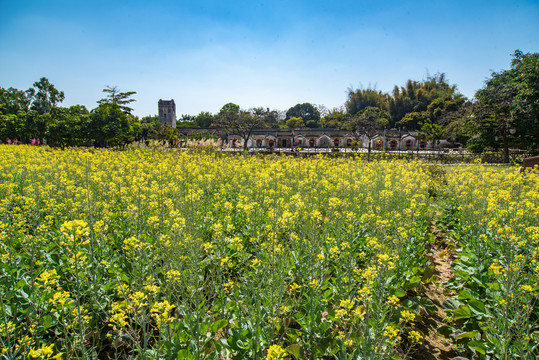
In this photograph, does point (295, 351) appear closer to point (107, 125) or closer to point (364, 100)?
point (107, 125)

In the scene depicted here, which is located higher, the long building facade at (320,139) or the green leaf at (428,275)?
the long building facade at (320,139)

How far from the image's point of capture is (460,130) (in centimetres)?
A: 2973

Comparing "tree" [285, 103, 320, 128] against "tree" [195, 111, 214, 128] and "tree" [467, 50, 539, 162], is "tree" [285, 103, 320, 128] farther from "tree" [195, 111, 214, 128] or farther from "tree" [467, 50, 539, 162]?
"tree" [467, 50, 539, 162]

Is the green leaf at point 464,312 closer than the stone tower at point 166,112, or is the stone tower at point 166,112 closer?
the green leaf at point 464,312

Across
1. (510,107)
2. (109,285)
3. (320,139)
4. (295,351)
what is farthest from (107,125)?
(320,139)

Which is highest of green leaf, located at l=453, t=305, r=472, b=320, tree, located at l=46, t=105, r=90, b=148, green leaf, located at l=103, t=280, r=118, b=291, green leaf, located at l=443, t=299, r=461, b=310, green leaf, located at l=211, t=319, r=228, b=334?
tree, located at l=46, t=105, r=90, b=148

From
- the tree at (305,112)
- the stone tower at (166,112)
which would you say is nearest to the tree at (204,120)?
the stone tower at (166,112)

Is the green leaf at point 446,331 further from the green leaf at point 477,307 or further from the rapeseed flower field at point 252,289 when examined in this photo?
the green leaf at point 477,307

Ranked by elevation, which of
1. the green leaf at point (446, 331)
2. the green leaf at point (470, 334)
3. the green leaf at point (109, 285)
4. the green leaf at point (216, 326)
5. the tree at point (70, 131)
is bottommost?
the green leaf at point (446, 331)

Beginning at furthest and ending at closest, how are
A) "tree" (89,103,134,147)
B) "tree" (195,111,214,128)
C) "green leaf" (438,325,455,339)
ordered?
"tree" (195,111,214,128)
"tree" (89,103,134,147)
"green leaf" (438,325,455,339)

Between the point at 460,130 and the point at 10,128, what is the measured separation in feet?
173

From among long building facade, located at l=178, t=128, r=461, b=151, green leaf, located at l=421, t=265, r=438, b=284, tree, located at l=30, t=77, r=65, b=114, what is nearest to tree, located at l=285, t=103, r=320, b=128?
long building facade, located at l=178, t=128, r=461, b=151

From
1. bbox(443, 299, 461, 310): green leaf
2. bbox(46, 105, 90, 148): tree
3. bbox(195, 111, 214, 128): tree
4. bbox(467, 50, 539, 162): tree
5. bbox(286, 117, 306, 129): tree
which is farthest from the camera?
bbox(195, 111, 214, 128): tree

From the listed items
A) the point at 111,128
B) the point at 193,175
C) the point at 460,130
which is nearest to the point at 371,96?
the point at 460,130
